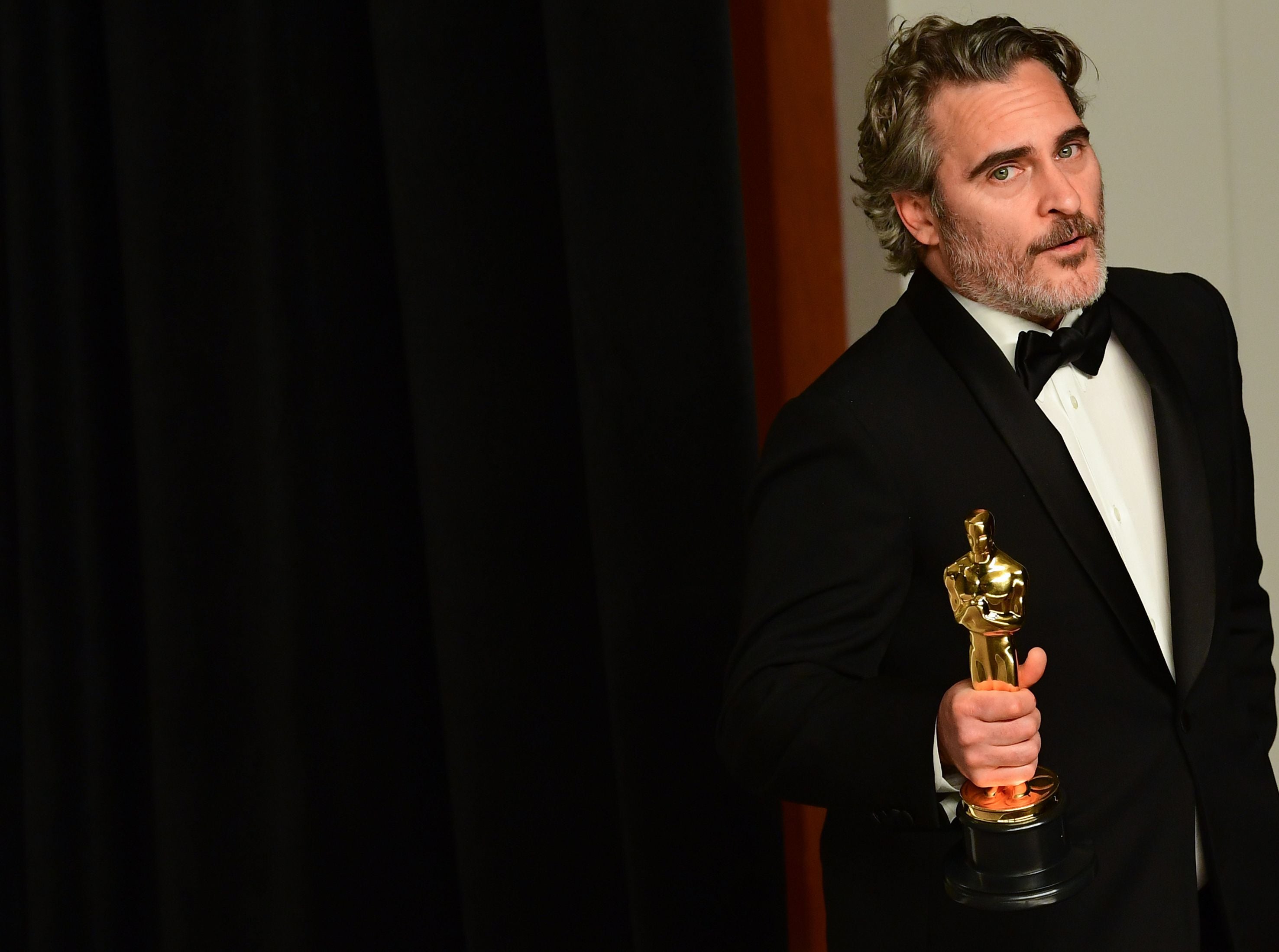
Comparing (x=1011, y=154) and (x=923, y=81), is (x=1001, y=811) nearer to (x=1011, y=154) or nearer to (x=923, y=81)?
(x=1011, y=154)

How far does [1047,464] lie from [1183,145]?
0.85 m

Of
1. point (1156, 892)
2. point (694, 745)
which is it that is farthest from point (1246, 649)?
point (694, 745)

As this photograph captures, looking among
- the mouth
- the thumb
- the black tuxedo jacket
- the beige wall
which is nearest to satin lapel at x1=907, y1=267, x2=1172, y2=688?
the black tuxedo jacket

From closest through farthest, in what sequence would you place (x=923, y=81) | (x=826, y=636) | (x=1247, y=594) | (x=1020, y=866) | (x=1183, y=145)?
(x=1020, y=866) → (x=826, y=636) → (x=923, y=81) → (x=1247, y=594) → (x=1183, y=145)

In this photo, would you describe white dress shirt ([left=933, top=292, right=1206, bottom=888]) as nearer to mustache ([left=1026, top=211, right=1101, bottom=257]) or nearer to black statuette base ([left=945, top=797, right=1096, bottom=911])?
mustache ([left=1026, top=211, right=1101, bottom=257])

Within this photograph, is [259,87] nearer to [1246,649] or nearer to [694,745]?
[694,745]

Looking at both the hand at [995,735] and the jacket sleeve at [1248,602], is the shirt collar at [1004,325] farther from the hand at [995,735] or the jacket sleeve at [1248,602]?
the hand at [995,735]

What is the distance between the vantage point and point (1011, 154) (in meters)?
1.24

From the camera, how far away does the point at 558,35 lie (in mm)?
1677

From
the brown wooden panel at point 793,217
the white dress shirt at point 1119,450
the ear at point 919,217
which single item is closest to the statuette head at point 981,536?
the white dress shirt at point 1119,450

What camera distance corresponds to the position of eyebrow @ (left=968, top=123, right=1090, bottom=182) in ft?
4.07

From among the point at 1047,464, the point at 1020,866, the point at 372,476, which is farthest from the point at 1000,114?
the point at 372,476

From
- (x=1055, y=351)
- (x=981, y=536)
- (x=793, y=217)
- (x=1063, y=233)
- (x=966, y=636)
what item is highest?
(x=793, y=217)

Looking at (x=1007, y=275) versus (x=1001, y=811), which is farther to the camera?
(x=1007, y=275)
